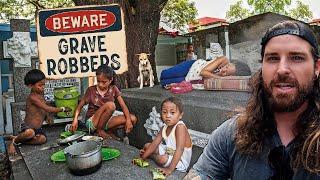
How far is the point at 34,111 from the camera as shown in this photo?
18.6 ft

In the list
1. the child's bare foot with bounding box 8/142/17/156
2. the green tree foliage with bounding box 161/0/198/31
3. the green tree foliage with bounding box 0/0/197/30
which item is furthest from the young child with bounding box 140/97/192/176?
the green tree foliage with bounding box 161/0/198/31

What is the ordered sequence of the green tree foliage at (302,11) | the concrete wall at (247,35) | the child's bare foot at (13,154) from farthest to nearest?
the green tree foliage at (302,11), the concrete wall at (247,35), the child's bare foot at (13,154)

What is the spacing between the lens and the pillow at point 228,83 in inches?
160

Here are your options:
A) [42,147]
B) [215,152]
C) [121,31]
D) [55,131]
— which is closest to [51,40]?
[121,31]

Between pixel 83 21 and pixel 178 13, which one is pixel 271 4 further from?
pixel 83 21

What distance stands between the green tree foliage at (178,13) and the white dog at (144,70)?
13.5 m

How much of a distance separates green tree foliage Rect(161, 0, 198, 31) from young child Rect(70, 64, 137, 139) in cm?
1457

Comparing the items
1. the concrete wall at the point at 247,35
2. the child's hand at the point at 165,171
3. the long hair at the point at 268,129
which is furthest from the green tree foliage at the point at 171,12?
the long hair at the point at 268,129

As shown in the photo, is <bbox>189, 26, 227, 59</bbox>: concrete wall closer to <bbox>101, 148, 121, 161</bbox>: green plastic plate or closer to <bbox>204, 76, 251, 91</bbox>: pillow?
<bbox>204, 76, 251, 91</bbox>: pillow

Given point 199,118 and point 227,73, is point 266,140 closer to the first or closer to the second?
point 199,118

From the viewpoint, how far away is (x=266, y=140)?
1.45 metres

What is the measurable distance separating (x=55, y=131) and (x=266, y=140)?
6342 millimetres

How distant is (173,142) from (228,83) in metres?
1.05

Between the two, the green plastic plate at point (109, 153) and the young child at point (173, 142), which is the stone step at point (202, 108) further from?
the green plastic plate at point (109, 153)
